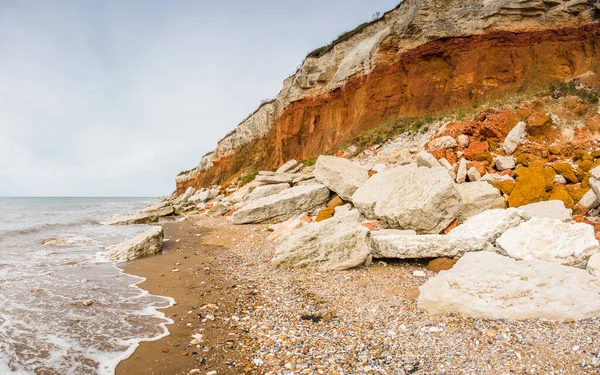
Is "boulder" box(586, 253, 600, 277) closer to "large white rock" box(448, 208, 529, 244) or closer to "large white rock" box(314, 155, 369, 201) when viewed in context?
"large white rock" box(448, 208, 529, 244)

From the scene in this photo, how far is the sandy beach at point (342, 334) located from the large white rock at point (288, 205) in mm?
6145

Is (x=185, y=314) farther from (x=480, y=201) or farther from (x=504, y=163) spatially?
(x=504, y=163)

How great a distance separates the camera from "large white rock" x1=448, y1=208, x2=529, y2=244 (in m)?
7.23

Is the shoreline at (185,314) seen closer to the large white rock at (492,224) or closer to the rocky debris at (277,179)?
the large white rock at (492,224)

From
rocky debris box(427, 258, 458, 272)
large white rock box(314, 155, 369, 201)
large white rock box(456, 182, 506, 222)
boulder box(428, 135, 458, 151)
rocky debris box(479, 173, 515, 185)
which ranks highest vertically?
boulder box(428, 135, 458, 151)

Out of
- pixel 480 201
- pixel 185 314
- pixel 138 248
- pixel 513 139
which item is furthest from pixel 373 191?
pixel 138 248

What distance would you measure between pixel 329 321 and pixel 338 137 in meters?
22.7

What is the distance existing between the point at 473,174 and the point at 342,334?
8702mm

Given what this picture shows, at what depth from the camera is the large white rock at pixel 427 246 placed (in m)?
6.98

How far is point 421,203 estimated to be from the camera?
855cm

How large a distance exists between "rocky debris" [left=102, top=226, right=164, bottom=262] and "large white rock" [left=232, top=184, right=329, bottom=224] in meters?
4.09

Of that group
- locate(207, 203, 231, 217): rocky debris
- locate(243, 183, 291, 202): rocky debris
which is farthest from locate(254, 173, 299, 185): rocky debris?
locate(207, 203, 231, 217): rocky debris

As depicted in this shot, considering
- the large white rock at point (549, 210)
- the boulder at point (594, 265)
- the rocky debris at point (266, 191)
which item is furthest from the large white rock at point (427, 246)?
the rocky debris at point (266, 191)

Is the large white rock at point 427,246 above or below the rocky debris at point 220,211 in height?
below
